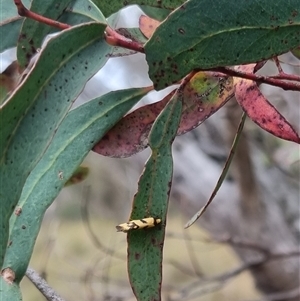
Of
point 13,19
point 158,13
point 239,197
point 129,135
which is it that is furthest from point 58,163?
point 239,197

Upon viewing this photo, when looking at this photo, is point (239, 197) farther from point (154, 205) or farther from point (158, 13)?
point (154, 205)

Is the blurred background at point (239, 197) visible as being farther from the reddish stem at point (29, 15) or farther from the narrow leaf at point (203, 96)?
the reddish stem at point (29, 15)

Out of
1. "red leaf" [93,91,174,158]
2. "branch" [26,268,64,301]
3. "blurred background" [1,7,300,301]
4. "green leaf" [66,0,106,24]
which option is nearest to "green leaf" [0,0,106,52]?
"green leaf" [66,0,106,24]

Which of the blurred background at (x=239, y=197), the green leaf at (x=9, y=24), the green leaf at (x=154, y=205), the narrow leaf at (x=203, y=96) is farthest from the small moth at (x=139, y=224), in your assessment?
the blurred background at (x=239, y=197)

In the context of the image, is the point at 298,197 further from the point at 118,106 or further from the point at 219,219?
the point at 118,106

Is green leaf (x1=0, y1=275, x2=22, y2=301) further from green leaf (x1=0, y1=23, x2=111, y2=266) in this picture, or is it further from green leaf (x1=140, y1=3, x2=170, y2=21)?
green leaf (x1=140, y1=3, x2=170, y2=21)

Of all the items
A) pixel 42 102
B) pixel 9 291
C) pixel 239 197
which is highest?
pixel 239 197

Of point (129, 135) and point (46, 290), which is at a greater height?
point (129, 135)
